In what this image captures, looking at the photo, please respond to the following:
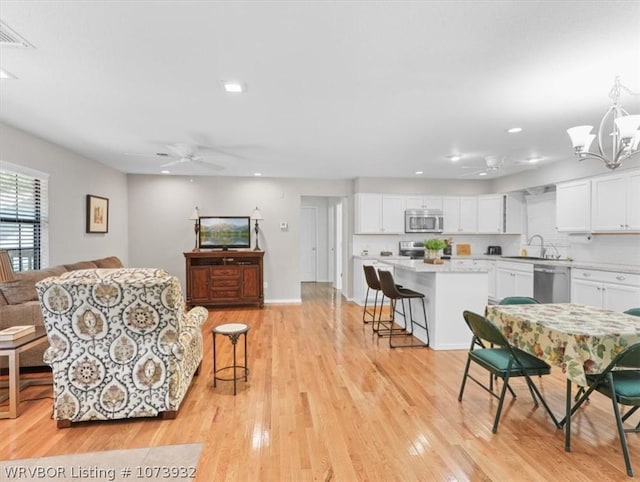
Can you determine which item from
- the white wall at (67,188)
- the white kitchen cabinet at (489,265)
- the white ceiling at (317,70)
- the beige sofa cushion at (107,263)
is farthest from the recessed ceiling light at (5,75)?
the white kitchen cabinet at (489,265)

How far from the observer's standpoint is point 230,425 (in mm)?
2447

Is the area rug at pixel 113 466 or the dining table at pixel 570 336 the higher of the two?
the dining table at pixel 570 336

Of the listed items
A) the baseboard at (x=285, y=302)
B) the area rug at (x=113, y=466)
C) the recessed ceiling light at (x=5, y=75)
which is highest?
the recessed ceiling light at (x=5, y=75)

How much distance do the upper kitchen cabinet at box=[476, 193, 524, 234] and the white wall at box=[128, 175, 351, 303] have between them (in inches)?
119

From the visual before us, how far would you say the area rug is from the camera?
6.35 feet

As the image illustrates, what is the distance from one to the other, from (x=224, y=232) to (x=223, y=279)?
3.32 feet

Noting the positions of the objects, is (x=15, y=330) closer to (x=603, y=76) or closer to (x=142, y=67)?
(x=142, y=67)

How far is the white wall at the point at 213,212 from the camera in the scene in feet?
22.1

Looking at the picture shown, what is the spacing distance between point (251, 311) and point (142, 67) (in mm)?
4524

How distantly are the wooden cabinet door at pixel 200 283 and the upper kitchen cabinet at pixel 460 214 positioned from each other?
15.5ft

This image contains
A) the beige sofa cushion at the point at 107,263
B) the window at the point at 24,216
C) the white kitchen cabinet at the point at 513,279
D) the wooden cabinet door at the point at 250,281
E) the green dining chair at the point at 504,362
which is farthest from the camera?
the wooden cabinet door at the point at 250,281

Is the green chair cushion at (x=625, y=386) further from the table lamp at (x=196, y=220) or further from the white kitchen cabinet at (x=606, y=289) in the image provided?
the table lamp at (x=196, y=220)

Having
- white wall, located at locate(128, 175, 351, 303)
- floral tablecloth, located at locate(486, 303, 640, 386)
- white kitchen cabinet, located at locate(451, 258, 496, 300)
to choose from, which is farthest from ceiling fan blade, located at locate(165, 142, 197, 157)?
white kitchen cabinet, located at locate(451, 258, 496, 300)

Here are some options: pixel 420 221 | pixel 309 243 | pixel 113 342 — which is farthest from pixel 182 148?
pixel 309 243
